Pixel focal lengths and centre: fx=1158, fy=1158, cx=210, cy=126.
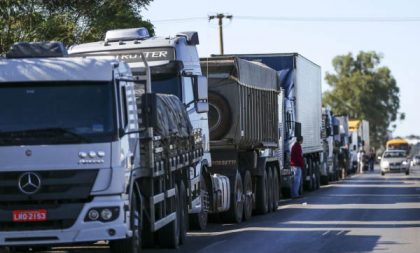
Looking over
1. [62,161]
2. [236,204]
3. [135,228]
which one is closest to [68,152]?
[62,161]

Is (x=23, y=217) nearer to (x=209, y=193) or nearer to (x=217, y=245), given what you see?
(x=217, y=245)

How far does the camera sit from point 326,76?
157500mm

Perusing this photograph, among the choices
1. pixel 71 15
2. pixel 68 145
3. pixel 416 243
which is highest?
pixel 71 15

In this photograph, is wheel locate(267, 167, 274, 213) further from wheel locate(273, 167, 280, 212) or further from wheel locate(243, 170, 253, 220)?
wheel locate(243, 170, 253, 220)

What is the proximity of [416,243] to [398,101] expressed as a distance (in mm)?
144570

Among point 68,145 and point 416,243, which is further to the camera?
point 416,243

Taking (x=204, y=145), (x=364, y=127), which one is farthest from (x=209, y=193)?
(x=364, y=127)

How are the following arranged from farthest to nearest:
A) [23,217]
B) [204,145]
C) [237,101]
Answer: [237,101] < [204,145] < [23,217]

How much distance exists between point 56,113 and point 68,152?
1.81ft

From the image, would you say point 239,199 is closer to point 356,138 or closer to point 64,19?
point 64,19

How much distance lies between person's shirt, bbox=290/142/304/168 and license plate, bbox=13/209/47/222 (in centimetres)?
1948

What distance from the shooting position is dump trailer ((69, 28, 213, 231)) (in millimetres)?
19406

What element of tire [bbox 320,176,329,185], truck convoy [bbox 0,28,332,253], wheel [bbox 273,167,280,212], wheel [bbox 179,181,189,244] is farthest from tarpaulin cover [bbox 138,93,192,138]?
tire [bbox 320,176,329,185]

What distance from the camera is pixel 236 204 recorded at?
23.5m
